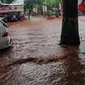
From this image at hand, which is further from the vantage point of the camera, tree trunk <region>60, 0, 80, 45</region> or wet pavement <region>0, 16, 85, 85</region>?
tree trunk <region>60, 0, 80, 45</region>

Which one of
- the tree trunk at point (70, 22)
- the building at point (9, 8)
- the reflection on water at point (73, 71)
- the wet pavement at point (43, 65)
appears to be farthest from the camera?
the building at point (9, 8)

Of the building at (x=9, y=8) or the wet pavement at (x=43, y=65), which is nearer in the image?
the wet pavement at (x=43, y=65)

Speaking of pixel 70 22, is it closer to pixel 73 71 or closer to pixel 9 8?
pixel 73 71

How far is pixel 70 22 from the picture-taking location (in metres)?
10.8

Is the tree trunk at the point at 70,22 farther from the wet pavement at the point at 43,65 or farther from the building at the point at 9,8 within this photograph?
the building at the point at 9,8

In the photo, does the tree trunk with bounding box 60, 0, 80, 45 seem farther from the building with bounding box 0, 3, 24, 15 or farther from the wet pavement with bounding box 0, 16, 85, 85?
the building with bounding box 0, 3, 24, 15

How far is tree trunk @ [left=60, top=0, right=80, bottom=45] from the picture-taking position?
35.3 feet

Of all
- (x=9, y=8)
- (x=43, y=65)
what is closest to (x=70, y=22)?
(x=43, y=65)

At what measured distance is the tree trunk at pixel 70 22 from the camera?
10758mm

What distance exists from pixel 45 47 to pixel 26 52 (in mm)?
1358

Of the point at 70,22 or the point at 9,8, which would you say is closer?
the point at 70,22

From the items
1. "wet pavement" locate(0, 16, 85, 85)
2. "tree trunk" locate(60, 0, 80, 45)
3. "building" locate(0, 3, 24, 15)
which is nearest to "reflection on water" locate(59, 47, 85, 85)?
"wet pavement" locate(0, 16, 85, 85)

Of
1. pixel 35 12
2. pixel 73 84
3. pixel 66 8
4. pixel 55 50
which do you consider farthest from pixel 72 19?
pixel 35 12

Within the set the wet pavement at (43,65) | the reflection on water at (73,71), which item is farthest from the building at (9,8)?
the reflection on water at (73,71)
